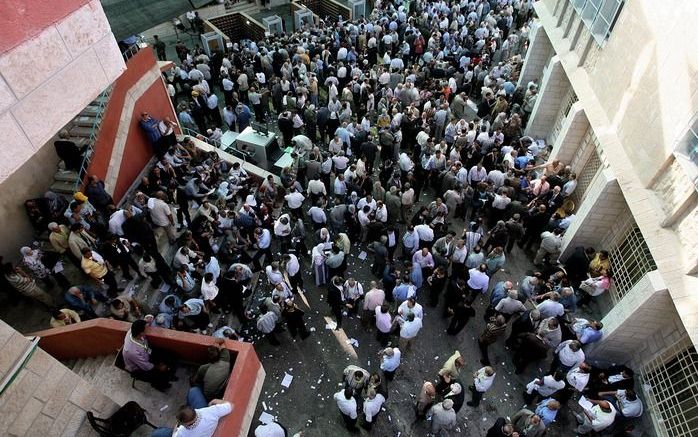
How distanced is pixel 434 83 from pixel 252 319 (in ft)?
34.2

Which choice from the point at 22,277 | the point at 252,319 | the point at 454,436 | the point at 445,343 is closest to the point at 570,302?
the point at 445,343

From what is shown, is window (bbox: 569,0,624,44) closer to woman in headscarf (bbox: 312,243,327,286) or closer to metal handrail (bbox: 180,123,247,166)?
woman in headscarf (bbox: 312,243,327,286)

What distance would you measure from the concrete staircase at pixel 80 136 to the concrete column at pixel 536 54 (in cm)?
1394

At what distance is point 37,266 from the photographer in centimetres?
852

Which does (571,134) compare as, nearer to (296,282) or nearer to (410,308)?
(410,308)

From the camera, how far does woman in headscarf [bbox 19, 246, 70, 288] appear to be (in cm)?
840

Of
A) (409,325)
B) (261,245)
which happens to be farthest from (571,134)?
(261,245)

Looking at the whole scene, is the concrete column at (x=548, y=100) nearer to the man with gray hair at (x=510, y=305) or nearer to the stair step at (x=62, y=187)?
the man with gray hair at (x=510, y=305)

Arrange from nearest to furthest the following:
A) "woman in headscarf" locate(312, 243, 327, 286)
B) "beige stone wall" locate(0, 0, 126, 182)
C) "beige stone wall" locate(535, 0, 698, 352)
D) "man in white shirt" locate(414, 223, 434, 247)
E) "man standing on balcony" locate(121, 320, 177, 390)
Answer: "beige stone wall" locate(0, 0, 126, 182) < "man standing on balcony" locate(121, 320, 177, 390) < "beige stone wall" locate(535, 0, 698, 352) < "woman in headscarf" locate(312, 243, 327, 286) < "man in white shirt" locate(414, 223, 434, 247)

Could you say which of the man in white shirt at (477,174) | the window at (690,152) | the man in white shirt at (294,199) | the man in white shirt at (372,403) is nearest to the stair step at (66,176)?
the man in white shirt at (294,199)

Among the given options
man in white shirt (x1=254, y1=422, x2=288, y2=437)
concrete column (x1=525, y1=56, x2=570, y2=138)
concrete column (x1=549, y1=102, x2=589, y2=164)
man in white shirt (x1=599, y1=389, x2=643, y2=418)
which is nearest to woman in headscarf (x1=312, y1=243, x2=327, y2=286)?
man in white shirt (x1=254, y1=422, x2=288, y2=437)

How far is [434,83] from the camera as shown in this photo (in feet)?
49.2

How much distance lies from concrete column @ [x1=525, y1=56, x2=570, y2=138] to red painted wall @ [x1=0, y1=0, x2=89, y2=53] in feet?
42.5

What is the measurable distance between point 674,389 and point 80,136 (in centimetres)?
1414
